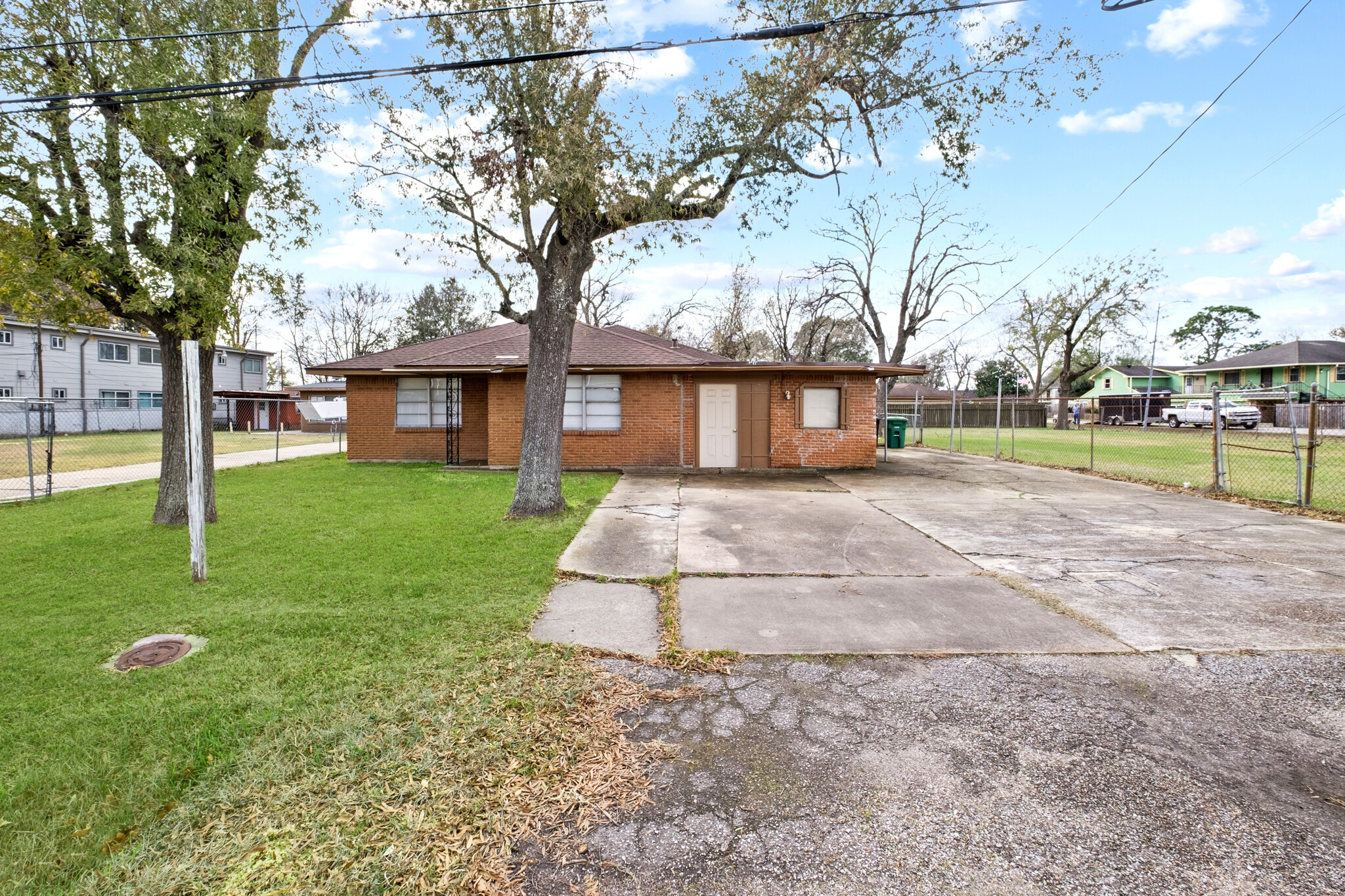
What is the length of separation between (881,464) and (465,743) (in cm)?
1401

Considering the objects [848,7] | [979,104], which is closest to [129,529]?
[848,7]

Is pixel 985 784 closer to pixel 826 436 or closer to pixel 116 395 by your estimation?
pixel 826 436

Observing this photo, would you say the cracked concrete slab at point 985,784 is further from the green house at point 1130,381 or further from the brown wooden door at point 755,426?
the green house at point 1130,381

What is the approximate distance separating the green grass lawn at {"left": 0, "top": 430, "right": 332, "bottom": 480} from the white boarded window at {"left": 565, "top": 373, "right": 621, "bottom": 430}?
25.7 ft

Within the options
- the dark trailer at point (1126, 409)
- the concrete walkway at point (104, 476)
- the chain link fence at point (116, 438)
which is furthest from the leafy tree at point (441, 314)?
the dark trailer at point (1126, 409)

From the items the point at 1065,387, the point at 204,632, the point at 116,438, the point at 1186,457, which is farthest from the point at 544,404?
the point at 1065,387

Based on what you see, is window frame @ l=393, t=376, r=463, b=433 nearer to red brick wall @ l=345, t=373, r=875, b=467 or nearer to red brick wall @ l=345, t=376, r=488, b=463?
red brick wall @ l=345, t=376, r=488, b=463

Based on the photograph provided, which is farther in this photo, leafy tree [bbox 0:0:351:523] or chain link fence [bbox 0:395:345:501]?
chain link fence [bbox 0:395:345:501]

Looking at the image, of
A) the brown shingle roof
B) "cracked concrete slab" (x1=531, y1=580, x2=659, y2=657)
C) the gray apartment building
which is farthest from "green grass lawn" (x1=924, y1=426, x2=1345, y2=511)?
the gray apartment building

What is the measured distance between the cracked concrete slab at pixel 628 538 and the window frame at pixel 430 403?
7007 millimetres

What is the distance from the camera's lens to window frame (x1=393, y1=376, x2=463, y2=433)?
1570cm

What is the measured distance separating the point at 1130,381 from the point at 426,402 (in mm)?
65959

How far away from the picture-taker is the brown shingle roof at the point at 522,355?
1360 cm

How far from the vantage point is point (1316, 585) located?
5086 millimetres
